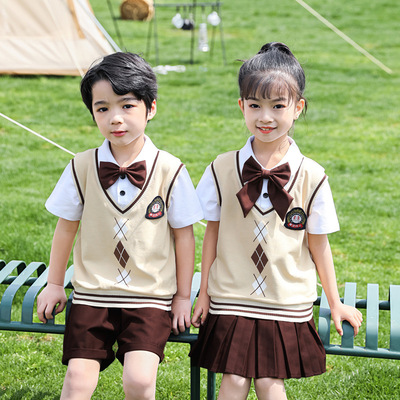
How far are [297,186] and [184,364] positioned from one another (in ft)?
4.07

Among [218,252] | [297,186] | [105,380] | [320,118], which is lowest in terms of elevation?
[105,380]

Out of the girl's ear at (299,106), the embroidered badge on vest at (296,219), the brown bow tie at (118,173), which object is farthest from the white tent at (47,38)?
the embroidered badge on vest at (296,219)

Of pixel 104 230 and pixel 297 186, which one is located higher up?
pixel 297 186

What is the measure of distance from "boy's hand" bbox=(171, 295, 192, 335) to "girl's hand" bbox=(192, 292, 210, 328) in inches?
2.0

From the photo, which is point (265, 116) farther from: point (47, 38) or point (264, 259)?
point (47, 38)

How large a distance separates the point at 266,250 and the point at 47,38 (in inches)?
284

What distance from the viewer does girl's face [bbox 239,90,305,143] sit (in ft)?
7.39

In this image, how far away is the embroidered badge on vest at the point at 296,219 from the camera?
231 centimetres

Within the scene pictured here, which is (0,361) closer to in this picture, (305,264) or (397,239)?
(305,264)

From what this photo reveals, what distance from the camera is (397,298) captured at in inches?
99.2

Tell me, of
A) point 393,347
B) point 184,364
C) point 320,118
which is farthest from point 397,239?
point 320,118

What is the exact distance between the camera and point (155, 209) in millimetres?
2369

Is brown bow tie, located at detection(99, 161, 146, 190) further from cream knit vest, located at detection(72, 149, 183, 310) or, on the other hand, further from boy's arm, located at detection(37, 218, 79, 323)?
boy's arm, located at detection(37, 218, 79, 323)

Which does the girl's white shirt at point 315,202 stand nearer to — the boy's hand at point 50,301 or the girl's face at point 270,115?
the girl's face at point 270,115
